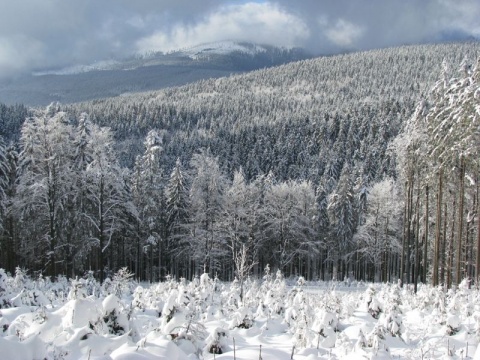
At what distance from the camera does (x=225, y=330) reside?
332 inches

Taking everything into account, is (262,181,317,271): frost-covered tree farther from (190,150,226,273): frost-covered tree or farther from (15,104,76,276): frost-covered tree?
(15,104,76,276): frost-covered tree

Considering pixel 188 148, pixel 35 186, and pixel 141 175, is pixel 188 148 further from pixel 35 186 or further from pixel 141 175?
pixel 35 186

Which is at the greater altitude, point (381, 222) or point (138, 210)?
point (138, 210)

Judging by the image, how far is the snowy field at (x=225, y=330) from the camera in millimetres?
6449

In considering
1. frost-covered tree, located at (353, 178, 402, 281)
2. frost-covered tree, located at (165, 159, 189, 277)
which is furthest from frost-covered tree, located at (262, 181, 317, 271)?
frost-covered tree, located at (165, 159, 189, 277)

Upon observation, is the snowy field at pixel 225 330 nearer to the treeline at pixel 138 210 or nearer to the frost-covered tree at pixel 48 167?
the treeline at pixel 138 210

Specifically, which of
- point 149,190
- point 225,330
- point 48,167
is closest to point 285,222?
point 149,190

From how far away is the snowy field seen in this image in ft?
21.2

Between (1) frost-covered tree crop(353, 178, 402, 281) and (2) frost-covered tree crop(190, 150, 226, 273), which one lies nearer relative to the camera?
(2) frost-covered tree crop(190, 150, 226, 273)

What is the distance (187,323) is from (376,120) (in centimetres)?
13834

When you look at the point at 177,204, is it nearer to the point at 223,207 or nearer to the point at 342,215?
the point at 223,207

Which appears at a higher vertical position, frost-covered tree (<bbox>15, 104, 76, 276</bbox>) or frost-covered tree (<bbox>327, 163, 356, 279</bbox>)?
frost-covered tree (<bbox>15, 104, 76, 276</bbox>)

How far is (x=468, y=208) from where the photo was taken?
96.1 ft

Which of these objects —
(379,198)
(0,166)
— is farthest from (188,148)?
(0,166)
